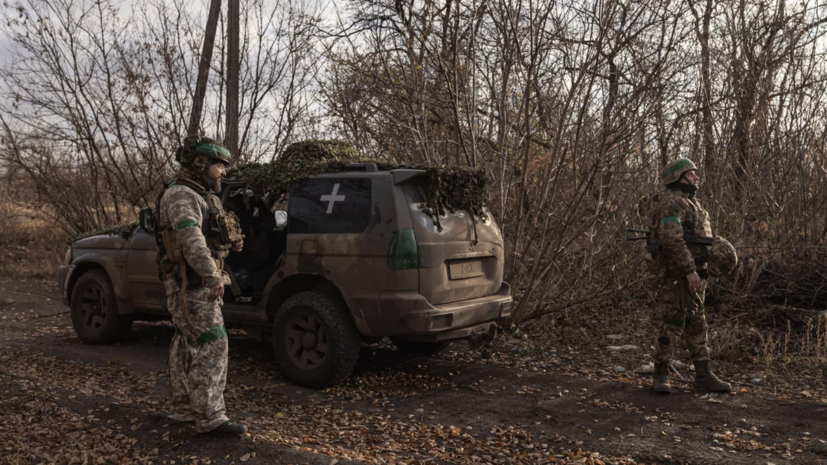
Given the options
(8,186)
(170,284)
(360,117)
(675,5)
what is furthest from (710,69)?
(8,186)

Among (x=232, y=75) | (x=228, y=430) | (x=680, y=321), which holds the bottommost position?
(x=228, y=430)

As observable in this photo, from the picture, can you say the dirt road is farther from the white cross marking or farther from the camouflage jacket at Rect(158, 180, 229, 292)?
the white cross marking

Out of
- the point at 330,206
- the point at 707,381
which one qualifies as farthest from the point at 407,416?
the point at 707,381

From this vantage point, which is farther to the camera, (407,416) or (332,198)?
(332,198)

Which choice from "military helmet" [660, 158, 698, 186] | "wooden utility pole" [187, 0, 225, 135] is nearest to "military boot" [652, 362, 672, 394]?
"military helmet" [660, 158, 698, 186]

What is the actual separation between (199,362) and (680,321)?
12.7ft

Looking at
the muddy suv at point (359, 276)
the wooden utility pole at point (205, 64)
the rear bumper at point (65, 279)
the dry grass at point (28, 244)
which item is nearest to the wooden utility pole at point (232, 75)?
the wooden utility pole at point (205, 64)

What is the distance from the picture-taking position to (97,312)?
7117 mm

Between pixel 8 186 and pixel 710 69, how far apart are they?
17350mm

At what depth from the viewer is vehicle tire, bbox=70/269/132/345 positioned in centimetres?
693

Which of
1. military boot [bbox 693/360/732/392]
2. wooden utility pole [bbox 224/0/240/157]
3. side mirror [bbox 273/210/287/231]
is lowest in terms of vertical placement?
military boot [bbox 693/360/732/392]

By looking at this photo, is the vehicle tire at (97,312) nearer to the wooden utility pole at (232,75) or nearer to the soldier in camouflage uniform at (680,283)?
the wooden utility pole at (232,75)

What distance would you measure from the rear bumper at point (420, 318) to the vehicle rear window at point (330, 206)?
2.27 feet

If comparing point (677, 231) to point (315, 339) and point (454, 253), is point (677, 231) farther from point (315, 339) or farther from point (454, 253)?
point (315, 339)
